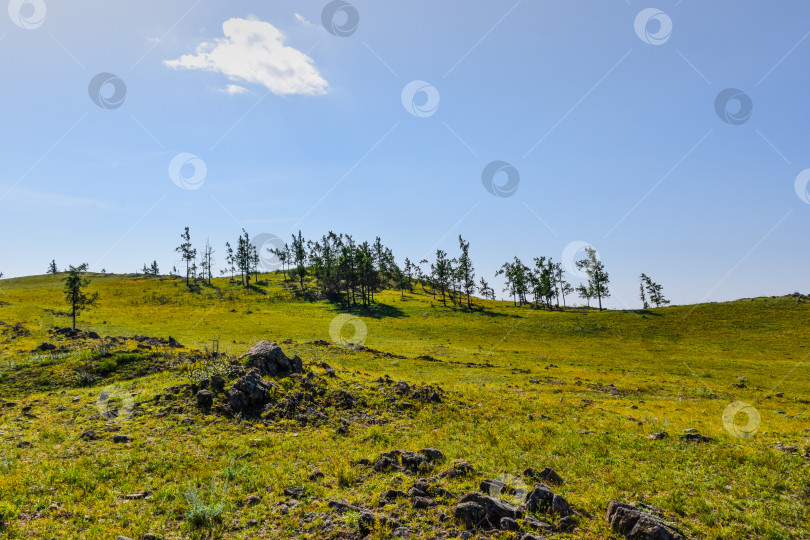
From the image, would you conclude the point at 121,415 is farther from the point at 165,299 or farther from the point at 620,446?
the point at 165,299

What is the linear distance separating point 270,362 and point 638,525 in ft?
68.1

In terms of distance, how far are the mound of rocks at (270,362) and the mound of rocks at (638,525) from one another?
19.4 meters

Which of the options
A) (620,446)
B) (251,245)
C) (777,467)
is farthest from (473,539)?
(251,245)

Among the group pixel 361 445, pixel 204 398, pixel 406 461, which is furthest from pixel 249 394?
pixel 406 461

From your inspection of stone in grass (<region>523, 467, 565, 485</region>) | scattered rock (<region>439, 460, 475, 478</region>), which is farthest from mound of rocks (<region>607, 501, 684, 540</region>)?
scattered rock (<region>439, 460, 475, 478</region>)

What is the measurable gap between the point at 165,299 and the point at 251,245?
67.9 m

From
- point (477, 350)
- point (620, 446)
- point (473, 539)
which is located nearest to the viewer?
point (473, 539)

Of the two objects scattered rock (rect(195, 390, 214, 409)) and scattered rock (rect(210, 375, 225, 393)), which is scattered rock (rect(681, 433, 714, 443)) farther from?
scattered rock (rect(210, 375, 225, 393))

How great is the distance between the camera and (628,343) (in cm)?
7294

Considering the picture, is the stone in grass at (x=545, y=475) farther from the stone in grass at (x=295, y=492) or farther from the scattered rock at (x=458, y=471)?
the stone in grass at (x=295, y=492)

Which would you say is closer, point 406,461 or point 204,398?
point 406,461

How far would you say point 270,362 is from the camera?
2375 centimetres

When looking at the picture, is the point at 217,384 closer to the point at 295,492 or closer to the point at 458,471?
the point at 295,492

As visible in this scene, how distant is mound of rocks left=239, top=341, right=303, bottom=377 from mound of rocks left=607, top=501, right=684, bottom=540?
19.4 metres
